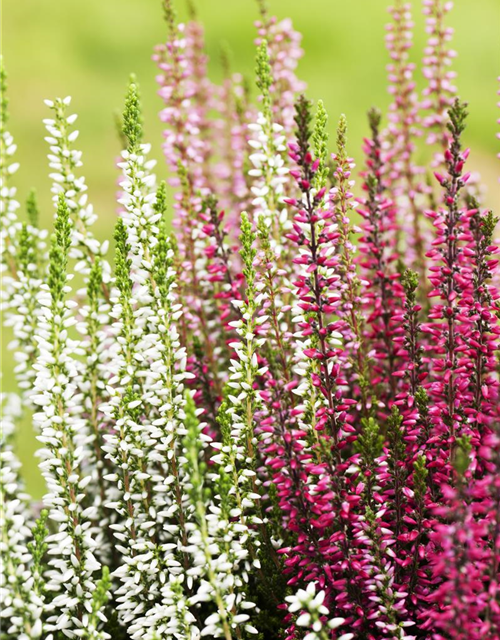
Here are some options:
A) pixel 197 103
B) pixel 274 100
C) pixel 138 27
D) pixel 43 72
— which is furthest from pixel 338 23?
pixel 274 100

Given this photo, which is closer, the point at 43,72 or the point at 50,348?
the point at 50,348

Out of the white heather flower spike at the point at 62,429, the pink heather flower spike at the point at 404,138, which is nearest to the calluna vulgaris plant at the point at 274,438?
the white heather flower spike at the point at 62,429

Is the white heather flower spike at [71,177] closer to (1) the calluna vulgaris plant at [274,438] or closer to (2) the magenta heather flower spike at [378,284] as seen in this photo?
(1) the calluna vulgaris plant at [274,438]

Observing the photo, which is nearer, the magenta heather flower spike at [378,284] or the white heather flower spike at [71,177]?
the white heather flower spike at [71,177]

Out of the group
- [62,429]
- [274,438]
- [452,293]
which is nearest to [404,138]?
[452,293]

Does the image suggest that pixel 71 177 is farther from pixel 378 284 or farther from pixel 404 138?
pixel 404 138

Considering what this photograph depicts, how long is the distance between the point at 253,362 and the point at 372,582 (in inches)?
26.6

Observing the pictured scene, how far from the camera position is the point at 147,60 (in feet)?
31.6

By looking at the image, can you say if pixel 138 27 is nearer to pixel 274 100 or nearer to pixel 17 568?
pixel 274 100

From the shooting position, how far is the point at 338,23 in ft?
32.5

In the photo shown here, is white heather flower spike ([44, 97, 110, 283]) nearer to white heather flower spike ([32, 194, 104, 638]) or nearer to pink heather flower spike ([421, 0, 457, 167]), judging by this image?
white heather flower spike ([32, 194, 104, 638])

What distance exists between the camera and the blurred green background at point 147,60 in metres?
8.38

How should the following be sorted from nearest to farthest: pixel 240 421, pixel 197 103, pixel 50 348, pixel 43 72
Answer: pixel 50 348, pixel 240 421, pixel 197 103, pixel 43 72

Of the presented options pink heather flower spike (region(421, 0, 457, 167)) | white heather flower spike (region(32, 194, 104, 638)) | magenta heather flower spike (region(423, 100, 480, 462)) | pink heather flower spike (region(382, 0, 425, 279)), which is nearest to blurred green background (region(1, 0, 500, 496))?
pink heather flower spike (region(382, 0, 425, 279))
